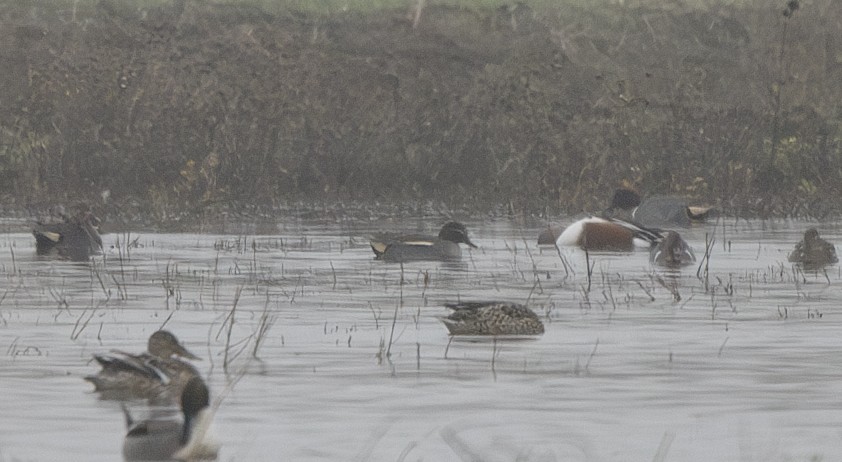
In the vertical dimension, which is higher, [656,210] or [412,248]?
[656,210]

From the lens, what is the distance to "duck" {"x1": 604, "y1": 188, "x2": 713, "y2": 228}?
23.1 metres

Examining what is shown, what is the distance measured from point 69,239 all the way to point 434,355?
801cm

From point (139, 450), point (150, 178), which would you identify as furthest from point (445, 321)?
point (150, 178)

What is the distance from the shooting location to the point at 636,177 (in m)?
25.5

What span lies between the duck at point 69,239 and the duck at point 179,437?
10.6 metres

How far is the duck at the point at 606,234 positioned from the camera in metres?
20.3

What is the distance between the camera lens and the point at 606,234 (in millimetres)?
20500

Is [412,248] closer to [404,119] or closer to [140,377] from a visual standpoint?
[404,119]

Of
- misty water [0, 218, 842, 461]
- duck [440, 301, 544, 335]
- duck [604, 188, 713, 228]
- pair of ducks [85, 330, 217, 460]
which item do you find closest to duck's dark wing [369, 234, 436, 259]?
misty water [0, 218, 842, 461]

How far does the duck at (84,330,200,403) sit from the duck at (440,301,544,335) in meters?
2.79

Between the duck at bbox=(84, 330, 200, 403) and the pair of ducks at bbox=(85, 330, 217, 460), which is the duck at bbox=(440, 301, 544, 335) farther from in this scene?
the duck at bbox=(84, 330, 200, 403)

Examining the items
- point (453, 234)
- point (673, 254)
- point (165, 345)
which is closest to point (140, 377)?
point (165, 345)

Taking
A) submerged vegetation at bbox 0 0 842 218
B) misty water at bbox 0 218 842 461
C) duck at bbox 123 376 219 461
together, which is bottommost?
misty water at bbox 0 218 842 461

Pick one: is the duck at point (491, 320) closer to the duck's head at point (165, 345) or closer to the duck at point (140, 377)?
the duck's head at point (165, 345)
